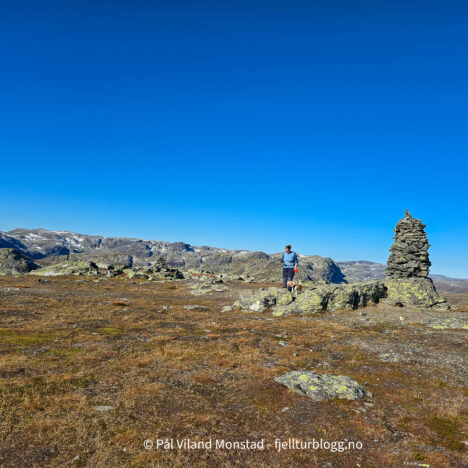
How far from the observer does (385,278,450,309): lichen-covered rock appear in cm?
3173

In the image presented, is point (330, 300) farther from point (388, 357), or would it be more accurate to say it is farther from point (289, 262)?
point (388, 357)

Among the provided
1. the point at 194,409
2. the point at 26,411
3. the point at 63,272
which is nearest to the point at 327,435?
the point at 194,409

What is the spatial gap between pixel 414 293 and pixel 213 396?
31.3 metres

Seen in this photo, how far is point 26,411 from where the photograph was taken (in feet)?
28.1

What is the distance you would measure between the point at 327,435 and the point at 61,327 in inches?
735

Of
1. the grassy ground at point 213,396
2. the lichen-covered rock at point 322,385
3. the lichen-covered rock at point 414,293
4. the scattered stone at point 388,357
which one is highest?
the lichen-covered rock at point 414,293

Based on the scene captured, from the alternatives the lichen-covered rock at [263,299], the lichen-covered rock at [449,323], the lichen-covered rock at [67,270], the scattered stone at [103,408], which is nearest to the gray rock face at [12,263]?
the lichen-covered rock at [67,270]

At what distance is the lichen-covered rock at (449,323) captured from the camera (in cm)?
2245

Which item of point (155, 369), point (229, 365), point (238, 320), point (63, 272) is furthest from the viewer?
point (63, 272)

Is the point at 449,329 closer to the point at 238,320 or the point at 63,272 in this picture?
the point at 238,320

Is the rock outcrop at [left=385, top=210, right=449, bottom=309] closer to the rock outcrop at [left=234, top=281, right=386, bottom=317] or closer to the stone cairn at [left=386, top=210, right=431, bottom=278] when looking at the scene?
the stone cairn at [left=386, top=210, right=431, bottom=278]

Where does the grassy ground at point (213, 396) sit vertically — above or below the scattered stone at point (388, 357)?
below

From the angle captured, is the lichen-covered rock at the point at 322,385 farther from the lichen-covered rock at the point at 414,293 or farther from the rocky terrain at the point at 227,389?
the lichen-covered rock at the point at 414,293

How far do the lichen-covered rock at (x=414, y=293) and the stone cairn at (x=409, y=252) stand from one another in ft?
4.13
